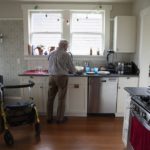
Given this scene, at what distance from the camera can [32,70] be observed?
4.55 meters

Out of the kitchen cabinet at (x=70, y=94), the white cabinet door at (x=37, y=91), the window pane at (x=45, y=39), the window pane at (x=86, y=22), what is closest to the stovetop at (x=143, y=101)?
the kitchen cabinet at (x=70, y=94)

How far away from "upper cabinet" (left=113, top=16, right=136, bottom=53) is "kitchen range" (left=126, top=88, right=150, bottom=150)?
1.79m

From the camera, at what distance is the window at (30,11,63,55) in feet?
15.0

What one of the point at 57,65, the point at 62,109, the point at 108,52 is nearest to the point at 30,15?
the point at 57,65

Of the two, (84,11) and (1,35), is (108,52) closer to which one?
(84,11)

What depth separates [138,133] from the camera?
215 cm

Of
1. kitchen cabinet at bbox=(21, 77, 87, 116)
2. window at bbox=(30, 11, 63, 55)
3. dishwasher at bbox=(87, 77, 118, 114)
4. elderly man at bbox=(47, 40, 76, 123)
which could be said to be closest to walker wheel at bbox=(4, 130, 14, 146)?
elderly man at bbox=(47, 40, 76, 123)

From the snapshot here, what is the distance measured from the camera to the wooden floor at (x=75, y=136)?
9.64 feet

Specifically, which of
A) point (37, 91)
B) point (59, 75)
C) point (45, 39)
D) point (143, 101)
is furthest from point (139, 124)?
point (45, 39)

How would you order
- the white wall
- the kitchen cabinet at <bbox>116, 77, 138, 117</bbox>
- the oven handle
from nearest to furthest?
the oven handle < the white wall < the kitchen cabinet at <bbox>116, 77, 138, 117</bbox>

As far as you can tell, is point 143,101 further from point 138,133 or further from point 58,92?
point 58,92

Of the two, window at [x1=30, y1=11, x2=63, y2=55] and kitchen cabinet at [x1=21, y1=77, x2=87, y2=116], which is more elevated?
window at [x1=30, y1=11, x2=63, y2=55]

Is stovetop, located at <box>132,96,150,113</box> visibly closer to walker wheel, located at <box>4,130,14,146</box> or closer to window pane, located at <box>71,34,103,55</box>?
Result: walker wheel, located at <box>4,130,14,146</box>

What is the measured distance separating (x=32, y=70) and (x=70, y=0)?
70.5 inches
